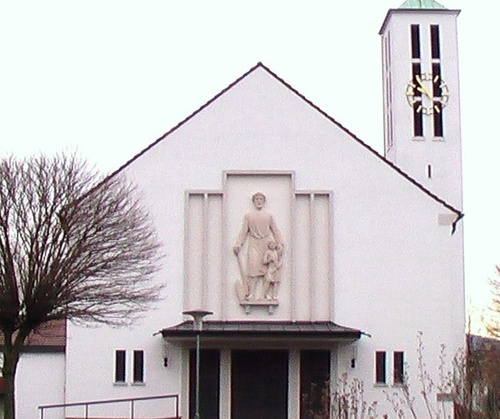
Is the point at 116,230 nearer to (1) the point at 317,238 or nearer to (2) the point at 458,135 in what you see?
(1) the point at 317,238

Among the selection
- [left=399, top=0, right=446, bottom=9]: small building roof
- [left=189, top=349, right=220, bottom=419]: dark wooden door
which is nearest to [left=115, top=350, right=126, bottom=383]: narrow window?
[left=189, top=349, right=220, bottom=419]: dark wooden door

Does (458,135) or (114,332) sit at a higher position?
(458,135)

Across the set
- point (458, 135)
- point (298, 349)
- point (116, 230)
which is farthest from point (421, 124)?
point (116, 230)

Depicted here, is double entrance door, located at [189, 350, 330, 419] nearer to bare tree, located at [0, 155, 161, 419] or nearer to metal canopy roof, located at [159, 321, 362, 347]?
metal canopy roof, located at [159, 321, 362, 347]

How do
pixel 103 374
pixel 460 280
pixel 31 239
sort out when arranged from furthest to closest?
1. pixel 460 280
2. pixel 103 374
3. pixel 31 239

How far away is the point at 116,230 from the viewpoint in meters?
27.8

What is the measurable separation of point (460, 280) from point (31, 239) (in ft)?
51.6

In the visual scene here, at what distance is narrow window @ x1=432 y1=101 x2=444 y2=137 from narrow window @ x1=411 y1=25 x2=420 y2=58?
1.80 m

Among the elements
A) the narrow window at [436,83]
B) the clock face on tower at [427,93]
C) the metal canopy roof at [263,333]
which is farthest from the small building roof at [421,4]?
the metal canopy roof at [263,333]

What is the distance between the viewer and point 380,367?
34.4 metres

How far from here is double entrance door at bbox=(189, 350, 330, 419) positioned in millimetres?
34375

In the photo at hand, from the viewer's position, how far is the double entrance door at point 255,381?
113 feet

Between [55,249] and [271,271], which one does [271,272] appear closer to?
[271,271]

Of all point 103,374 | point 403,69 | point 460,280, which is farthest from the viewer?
point 403,69
